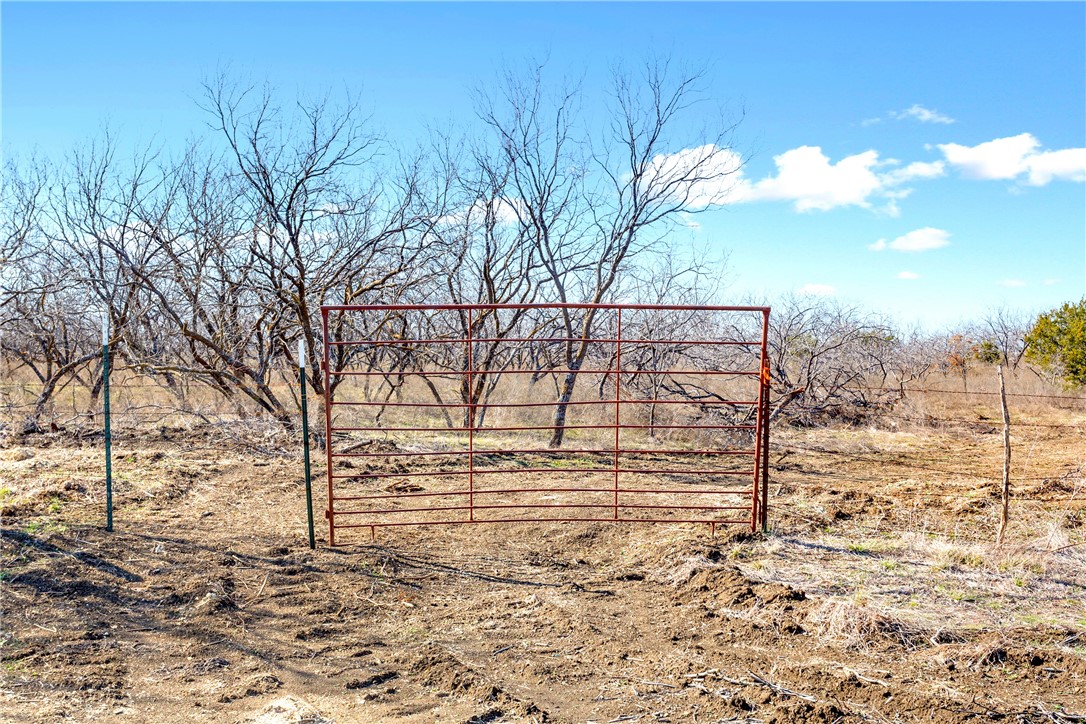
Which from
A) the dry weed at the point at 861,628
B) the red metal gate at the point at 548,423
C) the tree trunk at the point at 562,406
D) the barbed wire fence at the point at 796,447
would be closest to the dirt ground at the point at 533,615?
the dry weed at the point at 861,628

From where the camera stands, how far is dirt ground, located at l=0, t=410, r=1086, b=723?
3.58 m

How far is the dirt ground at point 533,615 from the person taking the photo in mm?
3582

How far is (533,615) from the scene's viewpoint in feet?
15.6

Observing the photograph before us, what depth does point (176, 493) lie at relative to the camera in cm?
750

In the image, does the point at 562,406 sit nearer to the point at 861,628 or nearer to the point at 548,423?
the point at 548,423

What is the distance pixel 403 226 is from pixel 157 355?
523cm

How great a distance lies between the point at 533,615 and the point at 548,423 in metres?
8.67

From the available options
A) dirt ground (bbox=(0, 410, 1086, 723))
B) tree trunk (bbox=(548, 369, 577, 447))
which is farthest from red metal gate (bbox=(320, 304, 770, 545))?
dirt ground (bbox=(0, 410, 1086, 723))

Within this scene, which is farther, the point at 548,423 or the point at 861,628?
the point at 548,423

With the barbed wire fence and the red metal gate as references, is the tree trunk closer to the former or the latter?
the red metal gate

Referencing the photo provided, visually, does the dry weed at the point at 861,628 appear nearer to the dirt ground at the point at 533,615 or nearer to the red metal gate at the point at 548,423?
the dirt ground at the point at 533,615

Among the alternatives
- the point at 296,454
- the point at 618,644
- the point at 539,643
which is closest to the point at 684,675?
the point at 618,644

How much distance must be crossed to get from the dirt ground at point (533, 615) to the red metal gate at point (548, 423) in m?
0.61

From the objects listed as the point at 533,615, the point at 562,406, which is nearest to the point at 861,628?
the point at 533,615
